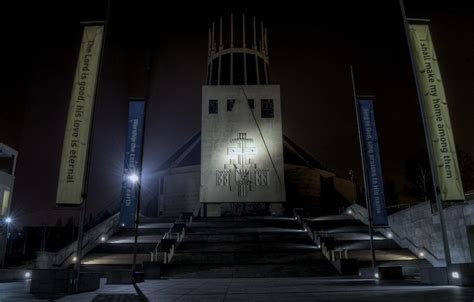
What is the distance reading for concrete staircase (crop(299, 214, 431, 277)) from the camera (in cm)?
1958

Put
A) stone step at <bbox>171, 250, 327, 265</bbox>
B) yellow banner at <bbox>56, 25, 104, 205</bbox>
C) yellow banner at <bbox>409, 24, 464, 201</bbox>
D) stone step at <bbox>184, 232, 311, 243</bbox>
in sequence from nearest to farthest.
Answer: yellow banner at <bbox>56, 25, 104, 205</bbox>
yellow banner at <bbox>409, 24, 464, 201</bbox>
stone step at <bbox>171, 250, 327, 265</bbox>
stone step at <bbox>184, 232, 311, 243</bbox>

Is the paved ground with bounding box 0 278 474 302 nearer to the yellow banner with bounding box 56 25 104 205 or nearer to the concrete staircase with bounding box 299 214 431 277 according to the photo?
the yellow banner with bounding box 56 25 104 205

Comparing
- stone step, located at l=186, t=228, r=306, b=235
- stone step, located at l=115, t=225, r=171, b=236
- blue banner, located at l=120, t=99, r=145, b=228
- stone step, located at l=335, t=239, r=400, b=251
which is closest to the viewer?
blue banner, located at l=120, t=99, r=145, b=228

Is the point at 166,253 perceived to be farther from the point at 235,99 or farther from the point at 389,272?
the point at 235,99

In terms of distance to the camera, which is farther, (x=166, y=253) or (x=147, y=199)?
(x=147, y=199)

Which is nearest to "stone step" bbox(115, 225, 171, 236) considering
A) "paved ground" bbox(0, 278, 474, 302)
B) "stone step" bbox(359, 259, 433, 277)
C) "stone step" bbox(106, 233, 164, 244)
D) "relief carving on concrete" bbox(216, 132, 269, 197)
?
"stone step" bbox(106, 233, 164, 244)

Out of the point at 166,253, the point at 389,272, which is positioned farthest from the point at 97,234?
the point at 389,272

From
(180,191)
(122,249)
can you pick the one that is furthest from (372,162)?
(180,191)

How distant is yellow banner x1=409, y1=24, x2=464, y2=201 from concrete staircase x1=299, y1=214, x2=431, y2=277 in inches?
279

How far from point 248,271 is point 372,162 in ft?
32.1

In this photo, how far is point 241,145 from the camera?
121 ft

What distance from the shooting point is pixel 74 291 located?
9992mm

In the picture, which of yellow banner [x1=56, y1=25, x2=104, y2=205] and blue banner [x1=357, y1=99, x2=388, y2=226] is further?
blue banner [x1=357, y1=99, x2=388, y2=226]

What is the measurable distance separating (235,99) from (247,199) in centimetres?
1145
